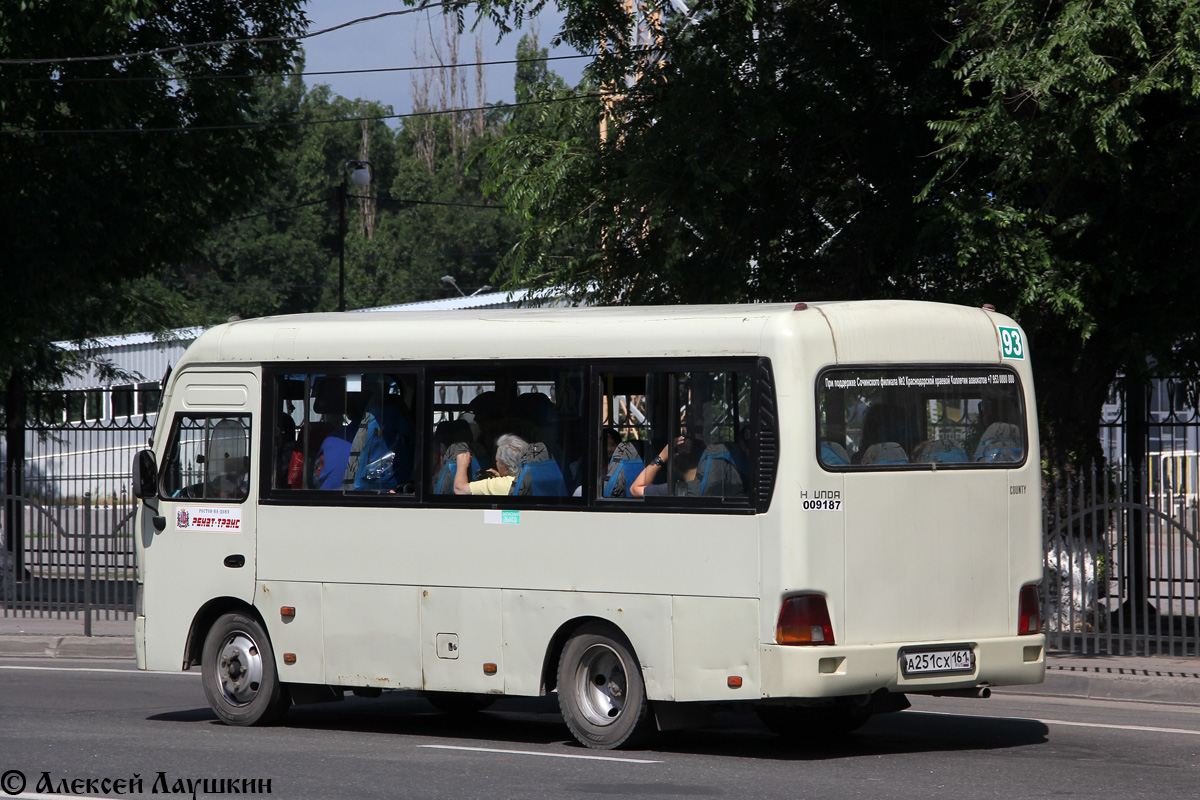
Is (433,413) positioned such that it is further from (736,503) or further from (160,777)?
(160,777)

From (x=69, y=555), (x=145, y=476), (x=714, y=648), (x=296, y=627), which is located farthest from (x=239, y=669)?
(x=69, y=555)

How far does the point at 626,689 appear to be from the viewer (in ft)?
30.4

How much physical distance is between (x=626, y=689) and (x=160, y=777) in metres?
2.68

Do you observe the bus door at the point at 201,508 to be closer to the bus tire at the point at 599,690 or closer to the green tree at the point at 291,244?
the bus tire at the point at 599,690

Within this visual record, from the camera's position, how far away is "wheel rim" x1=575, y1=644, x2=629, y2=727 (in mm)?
9344

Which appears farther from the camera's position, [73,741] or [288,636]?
[288,636]

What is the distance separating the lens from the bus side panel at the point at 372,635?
9.98 meters

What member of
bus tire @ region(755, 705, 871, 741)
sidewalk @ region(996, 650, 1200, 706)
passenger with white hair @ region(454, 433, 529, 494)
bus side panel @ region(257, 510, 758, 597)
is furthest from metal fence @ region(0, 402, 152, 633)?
sidewalk @ region(996, 650, 1200, 706)

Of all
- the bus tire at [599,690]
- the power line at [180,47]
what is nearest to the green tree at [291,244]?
the power line at [180,47]

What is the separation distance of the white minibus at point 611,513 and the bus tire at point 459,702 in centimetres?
75

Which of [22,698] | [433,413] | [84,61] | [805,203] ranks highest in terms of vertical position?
[84,61]

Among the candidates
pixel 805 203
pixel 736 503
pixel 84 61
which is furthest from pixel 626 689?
pixel 84 61

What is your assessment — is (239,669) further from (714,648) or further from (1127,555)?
(1127,555)

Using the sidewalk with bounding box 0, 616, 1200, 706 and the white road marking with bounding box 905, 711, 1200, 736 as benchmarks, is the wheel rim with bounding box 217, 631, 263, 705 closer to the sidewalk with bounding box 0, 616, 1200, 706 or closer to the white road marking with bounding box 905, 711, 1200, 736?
the white road marking with bounding box 905, 711, 1200, 736
